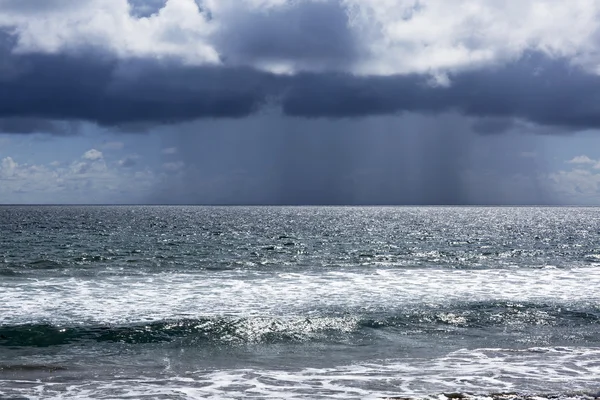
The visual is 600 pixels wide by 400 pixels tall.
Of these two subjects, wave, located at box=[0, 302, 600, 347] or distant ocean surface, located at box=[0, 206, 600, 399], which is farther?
wave, located at box=[0, 302, 600, 347]

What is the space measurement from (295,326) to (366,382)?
26.3ft

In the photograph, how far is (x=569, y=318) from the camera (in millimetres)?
27156

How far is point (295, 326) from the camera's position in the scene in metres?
24.9

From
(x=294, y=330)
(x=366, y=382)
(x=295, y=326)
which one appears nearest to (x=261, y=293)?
(x=295, y=326)

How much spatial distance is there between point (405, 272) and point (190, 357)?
85.2ft

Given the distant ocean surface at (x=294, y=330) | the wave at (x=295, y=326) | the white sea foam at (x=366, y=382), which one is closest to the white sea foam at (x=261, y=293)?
the distant ocean surface at (x=294, y=330)

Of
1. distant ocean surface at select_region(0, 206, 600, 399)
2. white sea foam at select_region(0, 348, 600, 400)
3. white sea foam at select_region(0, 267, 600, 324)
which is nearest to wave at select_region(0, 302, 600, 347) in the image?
distant ocean surface at select_region(0, 206, 600, 399)

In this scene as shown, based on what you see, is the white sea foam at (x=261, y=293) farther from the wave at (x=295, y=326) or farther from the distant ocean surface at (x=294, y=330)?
the wave at (x=295, y=326)

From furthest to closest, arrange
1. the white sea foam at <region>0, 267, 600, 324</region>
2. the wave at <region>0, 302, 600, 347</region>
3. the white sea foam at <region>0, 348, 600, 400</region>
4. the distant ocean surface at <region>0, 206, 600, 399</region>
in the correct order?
the white sea foam at <region>0, 267, 600, 324</region> < the wave at <region>0, 302, 600, 347</region> < the distant ocean surface at <region>0, 206, 600, 399</region> < the white sea foam at <region>0, 348, 600, 400</region>

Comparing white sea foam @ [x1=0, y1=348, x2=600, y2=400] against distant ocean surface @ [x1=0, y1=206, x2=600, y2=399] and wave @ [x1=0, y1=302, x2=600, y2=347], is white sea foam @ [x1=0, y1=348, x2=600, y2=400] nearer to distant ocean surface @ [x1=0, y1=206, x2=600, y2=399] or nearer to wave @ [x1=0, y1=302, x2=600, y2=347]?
distant ocean surface @ [x1=0, y1=206, x2=600, y2=399]

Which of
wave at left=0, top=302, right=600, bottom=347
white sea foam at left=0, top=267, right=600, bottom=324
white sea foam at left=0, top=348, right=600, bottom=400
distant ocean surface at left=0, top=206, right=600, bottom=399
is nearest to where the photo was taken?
white sea foam at left=0, top=348, right=600, bottom=400

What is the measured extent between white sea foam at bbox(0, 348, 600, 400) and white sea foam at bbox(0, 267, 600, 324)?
869 centimetres

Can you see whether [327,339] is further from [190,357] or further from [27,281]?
[27,281]

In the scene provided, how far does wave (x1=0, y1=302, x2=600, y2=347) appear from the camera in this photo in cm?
2327
